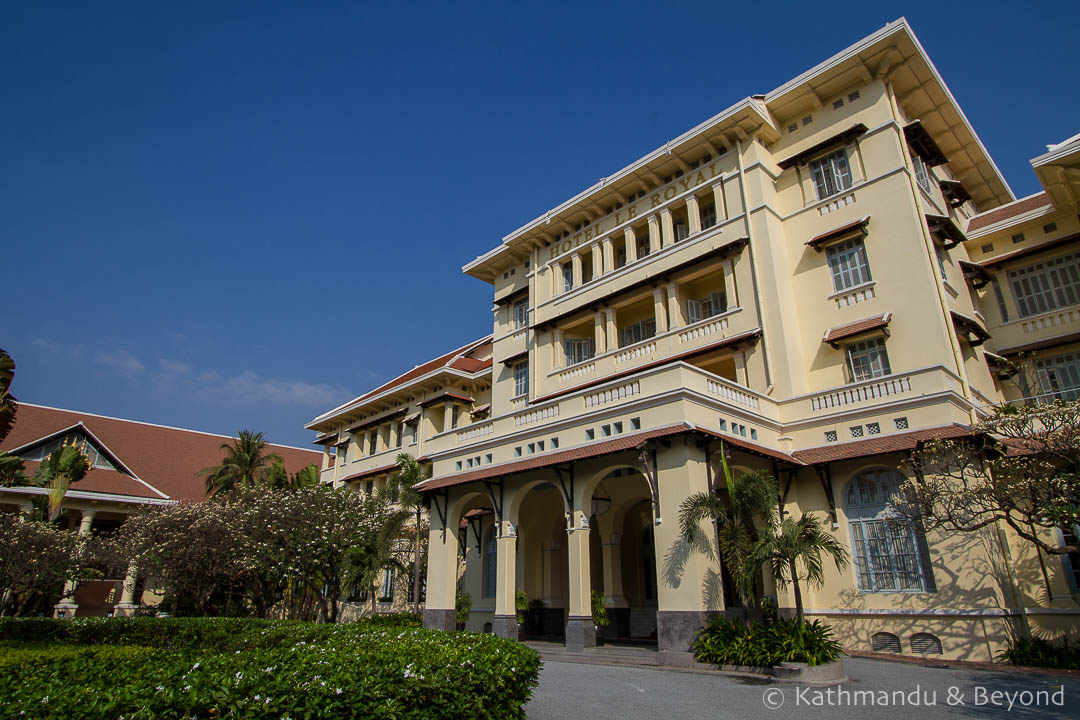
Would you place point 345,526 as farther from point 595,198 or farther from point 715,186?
point 715,186

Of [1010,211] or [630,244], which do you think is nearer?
[1010,211]

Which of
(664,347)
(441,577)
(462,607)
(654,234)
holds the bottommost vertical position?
(462,607)

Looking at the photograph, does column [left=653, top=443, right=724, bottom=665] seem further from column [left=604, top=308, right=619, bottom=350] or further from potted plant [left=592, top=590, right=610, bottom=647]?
column [left=604, top=308, right=619, bottom=350]

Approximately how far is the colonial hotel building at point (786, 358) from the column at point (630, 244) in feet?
0.26

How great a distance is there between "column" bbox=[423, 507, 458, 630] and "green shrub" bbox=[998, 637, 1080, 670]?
1310cm

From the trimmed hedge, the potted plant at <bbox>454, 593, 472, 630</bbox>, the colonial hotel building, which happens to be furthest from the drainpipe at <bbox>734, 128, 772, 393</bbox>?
the trimmed hedge

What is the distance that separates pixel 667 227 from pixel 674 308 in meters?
2.87

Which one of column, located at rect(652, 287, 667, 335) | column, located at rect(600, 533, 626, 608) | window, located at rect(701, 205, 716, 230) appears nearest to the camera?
column, located at rect(600, 533, 626, 608)

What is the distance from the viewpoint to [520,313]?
26812mm

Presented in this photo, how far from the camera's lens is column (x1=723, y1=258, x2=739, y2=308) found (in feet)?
62.6

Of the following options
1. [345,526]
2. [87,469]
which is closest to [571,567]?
[345,526]

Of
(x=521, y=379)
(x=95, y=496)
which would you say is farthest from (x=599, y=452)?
(x=95, y=496)

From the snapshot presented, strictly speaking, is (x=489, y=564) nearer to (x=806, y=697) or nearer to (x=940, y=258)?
(x=806, y=697)

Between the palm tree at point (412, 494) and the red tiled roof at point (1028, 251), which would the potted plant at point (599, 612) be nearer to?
the palm tree at point (412, 494)
